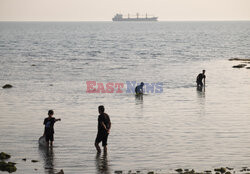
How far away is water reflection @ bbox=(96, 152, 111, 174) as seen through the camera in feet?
53.7

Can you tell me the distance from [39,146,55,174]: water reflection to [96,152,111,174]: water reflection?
1606 mm

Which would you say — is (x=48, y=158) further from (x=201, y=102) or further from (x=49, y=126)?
(x=201, y=102)

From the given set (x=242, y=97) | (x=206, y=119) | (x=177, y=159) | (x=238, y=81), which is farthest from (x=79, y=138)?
(x=238, y=81)

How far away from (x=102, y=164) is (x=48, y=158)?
7.21ft

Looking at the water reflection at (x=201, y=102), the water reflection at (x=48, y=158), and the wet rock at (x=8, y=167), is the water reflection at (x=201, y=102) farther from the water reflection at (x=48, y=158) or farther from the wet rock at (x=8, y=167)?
the wet rock at (x=8, y=167)

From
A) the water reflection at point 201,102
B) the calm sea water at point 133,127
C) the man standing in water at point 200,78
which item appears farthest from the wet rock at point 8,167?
the man standing in water at point 200,78

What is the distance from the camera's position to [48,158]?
17938 millimetres

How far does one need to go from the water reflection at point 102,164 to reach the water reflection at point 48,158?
1606 millimetres

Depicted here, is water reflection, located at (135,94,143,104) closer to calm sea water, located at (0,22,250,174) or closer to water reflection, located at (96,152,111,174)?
calm sea water, located at (0,22,250,174)

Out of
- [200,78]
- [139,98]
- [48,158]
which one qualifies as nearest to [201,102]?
[139,98]

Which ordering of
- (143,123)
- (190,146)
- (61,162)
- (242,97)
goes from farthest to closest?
1. (242,97)
2. (143,123)
3. (190,146)
4. (61,162)

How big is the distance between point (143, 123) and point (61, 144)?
5778mm

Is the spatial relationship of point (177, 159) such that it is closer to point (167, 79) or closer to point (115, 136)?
point (115, 136)

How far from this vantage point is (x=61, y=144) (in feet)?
66.2
